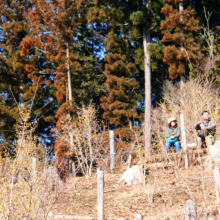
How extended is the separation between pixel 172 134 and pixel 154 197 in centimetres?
216

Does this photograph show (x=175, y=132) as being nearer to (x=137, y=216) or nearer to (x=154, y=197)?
(x=154, y=197)

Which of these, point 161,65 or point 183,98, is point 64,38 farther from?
point 183,98

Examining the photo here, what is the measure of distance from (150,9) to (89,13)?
4.01 m

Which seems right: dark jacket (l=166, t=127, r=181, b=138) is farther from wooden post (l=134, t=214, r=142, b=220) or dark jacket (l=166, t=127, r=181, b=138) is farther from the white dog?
wooden post (l=134, t=214, r=142, b=220)

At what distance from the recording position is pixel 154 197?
7.44m

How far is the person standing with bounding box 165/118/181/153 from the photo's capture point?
8.63 metres

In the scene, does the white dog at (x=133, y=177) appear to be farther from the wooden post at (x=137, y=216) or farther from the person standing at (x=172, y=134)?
the wooden post at (x=137, y=216)

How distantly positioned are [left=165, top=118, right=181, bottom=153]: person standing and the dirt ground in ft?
2.18

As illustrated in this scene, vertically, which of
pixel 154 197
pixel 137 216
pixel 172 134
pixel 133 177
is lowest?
pixel 137 216

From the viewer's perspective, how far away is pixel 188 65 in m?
15.5

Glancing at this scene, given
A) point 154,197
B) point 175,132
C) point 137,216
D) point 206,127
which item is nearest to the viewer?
point 137,216

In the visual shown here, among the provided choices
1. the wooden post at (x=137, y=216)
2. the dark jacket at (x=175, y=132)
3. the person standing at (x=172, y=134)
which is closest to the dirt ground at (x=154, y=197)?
the wooden post at (x=137, y=216)

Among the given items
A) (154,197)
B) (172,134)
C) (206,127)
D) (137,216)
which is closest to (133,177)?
(154,197)

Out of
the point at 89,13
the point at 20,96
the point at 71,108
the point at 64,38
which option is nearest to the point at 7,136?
the point at 20,96
